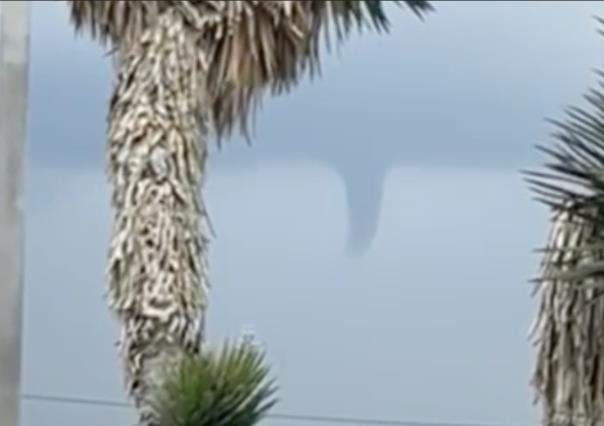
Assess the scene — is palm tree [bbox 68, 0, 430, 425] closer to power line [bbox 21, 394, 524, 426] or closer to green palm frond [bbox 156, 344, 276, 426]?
green palm frond [bbox 156, 344, 276, 426]

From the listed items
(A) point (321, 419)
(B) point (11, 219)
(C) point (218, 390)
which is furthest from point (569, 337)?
(A) point (321, 419)

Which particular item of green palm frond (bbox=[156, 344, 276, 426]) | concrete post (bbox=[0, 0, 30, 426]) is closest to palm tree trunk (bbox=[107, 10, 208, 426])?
green palm frond (bbox=[156, 344, 276, 426])

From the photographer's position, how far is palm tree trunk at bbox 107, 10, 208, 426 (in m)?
9.54

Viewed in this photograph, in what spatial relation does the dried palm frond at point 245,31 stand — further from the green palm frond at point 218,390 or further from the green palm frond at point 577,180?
the green palm frond at point 577,180

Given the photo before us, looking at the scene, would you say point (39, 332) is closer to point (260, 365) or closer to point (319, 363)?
point (319, 363)

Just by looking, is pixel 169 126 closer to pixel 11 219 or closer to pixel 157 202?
pixel 157 202

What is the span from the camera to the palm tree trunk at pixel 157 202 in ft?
31.3

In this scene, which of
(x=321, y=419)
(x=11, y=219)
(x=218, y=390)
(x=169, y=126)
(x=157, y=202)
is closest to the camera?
(x=11, y=219)

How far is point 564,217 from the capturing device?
8031 mm

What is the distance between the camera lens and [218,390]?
9.06 m

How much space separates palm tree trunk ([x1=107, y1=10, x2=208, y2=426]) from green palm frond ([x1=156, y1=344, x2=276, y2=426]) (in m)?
0.37

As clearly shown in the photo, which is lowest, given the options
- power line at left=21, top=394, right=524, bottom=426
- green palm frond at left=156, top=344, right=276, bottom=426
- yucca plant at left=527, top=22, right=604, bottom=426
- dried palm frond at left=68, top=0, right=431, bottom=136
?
power line at left=21, top=394, right=524, bottom=426

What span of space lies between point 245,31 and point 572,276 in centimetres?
348

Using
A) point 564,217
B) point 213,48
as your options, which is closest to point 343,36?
point 213,48
